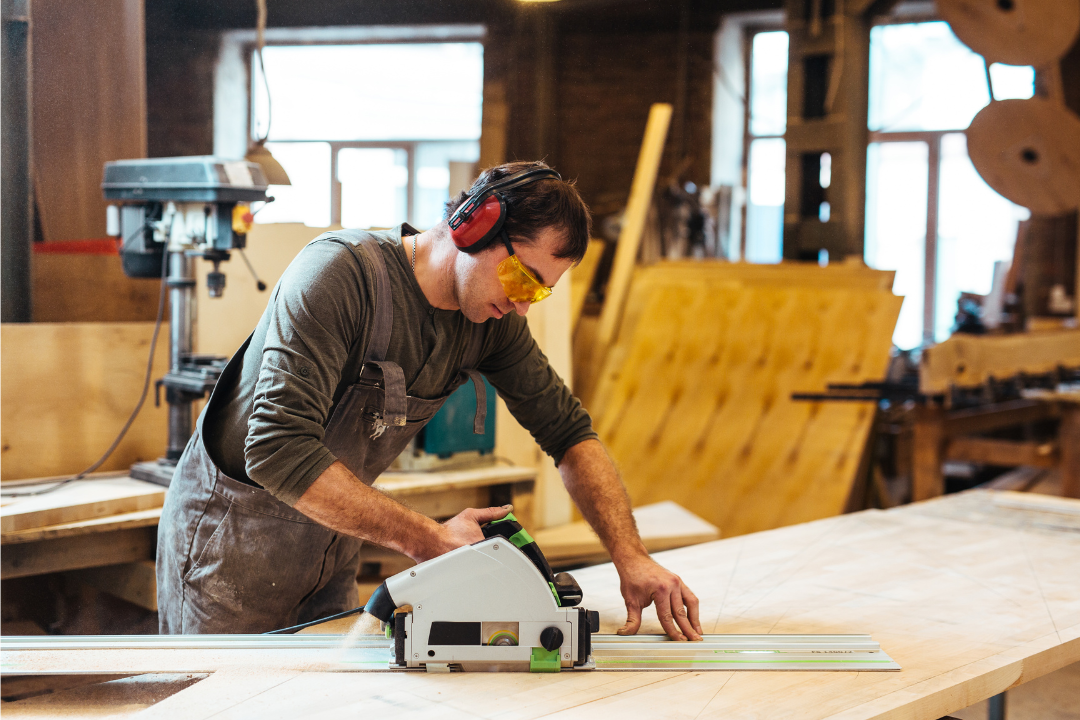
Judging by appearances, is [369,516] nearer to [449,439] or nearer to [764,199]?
[449,439]

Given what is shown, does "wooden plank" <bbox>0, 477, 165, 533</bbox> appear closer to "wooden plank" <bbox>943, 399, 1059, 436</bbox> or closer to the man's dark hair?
the man's dark hair

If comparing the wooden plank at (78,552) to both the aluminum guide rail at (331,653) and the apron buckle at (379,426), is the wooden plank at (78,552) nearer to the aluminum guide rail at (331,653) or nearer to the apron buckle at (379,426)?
the aluminum guide rail at (331,653)

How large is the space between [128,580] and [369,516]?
1031mm

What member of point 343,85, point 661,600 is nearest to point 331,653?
point 661,600

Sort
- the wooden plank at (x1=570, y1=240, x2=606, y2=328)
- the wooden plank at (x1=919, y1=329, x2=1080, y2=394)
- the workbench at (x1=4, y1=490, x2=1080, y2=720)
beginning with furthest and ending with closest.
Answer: the wooden plank at (x1=570, y1=240, x2=606, y2=328)
the wooden plank at (x1=919, y1=329, x2=1080, y2=394)
the workbench at (x1=4, y1=490, x2=1080, y2=720)

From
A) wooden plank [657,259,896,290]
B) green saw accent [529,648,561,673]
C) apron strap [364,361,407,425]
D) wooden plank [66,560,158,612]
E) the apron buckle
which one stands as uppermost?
wooden plank [657,259,896,290]

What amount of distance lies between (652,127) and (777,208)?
12.6ft

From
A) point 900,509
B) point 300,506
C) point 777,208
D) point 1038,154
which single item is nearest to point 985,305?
point 777,208

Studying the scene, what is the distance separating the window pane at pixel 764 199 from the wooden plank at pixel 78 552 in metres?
6.99

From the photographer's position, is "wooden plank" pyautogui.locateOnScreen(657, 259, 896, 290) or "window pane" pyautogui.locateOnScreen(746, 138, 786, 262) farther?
"window pane" pyautogui.locateOnScreen(746, 138, 786, 262)

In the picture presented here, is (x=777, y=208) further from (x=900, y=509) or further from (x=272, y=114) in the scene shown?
(x=272, y=114)

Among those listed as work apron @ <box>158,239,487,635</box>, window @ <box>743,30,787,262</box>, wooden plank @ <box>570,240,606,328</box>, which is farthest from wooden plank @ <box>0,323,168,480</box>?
window @ <box>743,30,787,262</box>

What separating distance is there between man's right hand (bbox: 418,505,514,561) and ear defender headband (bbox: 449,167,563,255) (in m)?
0.42

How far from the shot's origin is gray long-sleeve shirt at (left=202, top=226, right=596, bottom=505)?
1288 mm
